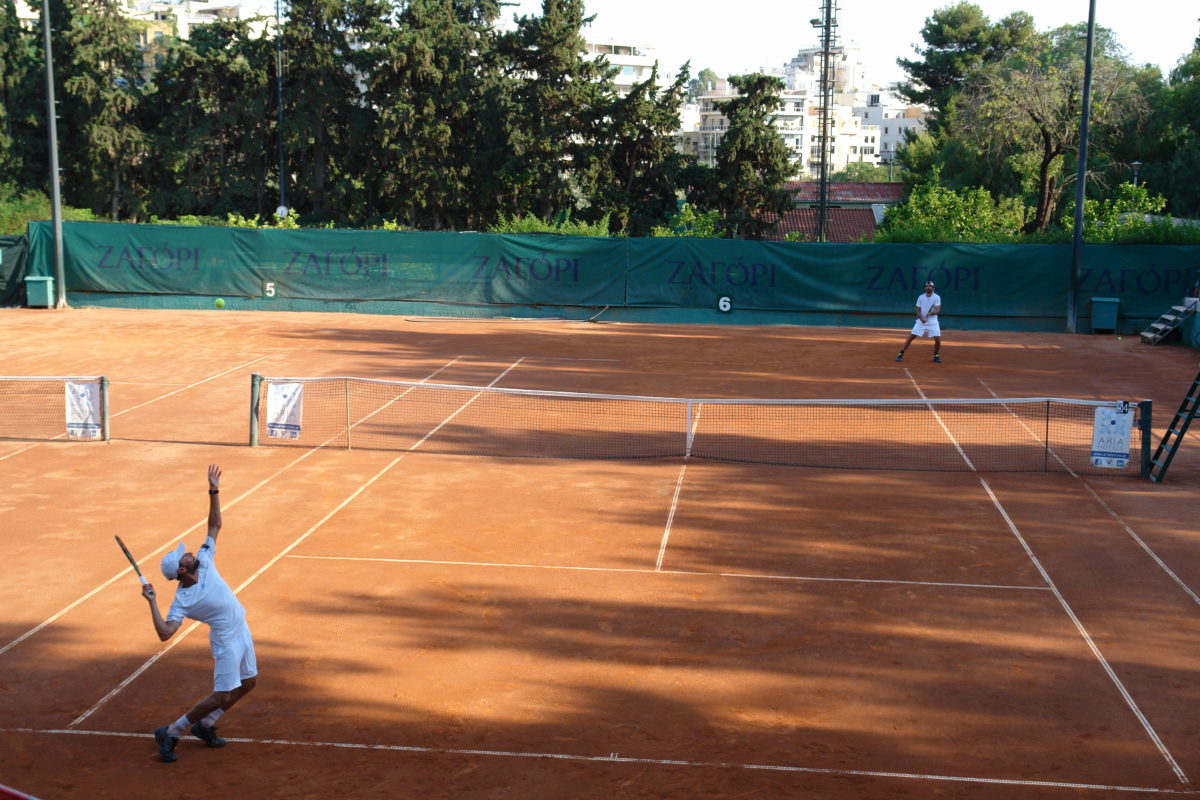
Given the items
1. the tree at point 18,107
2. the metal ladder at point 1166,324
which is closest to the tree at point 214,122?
the tree at point 18,107

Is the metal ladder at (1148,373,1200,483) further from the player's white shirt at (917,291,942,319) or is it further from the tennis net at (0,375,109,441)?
the tennis net at (0,375,109,441)

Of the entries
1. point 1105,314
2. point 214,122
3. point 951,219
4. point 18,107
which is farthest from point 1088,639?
point 18,107

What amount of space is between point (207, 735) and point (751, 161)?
43.2m

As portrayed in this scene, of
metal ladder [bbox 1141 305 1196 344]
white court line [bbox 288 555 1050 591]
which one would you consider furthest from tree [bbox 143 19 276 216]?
white court line [bbox 288 555 1050 591]

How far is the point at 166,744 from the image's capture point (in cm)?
756

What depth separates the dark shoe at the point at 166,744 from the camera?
298 inches

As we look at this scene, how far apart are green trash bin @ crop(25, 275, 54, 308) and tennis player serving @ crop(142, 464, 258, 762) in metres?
26.7

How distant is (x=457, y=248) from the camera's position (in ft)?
104

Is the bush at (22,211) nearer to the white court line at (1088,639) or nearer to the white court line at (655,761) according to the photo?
the white court line at (1088,639)

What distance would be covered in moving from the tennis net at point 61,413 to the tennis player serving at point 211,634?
31.5ft

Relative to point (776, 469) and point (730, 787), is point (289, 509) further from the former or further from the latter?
point (730, 787)

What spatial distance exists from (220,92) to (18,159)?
979 centimetres

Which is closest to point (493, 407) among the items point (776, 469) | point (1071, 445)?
point (776, 469)

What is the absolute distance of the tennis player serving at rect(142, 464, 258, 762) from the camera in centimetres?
757
